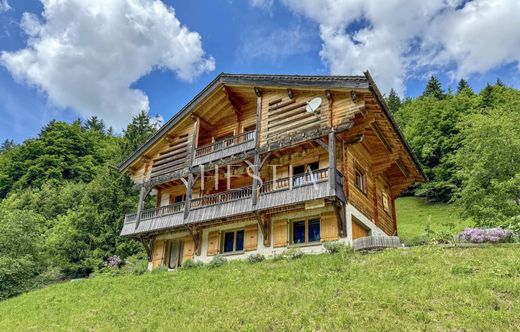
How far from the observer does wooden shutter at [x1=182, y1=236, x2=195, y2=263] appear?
25455mm

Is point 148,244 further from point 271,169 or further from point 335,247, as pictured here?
point 335,247

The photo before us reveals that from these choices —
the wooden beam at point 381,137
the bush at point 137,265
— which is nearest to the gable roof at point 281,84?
the wooden beam at point 381,137

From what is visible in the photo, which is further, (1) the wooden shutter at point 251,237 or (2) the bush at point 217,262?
(1) the wooden shutter at point 251,237

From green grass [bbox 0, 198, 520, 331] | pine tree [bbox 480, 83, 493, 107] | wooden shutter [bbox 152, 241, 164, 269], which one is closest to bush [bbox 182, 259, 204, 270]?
green grass [bbox 0, 198, 520, 331]

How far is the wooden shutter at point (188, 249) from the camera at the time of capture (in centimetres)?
2545

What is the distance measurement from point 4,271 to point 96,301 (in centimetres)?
1262

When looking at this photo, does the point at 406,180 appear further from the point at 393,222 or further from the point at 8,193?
the point at 8,193

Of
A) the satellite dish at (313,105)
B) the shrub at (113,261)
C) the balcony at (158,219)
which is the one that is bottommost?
the shrub at (113,261)

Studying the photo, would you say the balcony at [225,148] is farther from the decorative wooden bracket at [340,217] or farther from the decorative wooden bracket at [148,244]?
the decorative wooden bracket at [340,217]

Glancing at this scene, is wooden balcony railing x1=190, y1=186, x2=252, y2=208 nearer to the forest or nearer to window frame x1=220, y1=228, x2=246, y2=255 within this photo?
window frame x1=220, y1=228, x2=246, y2=255

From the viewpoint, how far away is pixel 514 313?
31.6 ft

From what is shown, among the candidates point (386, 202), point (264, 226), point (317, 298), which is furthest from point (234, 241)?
point (317, 298)

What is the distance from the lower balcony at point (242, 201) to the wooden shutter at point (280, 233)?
4.67 feet

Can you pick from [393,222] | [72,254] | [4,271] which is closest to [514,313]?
[393,222]
